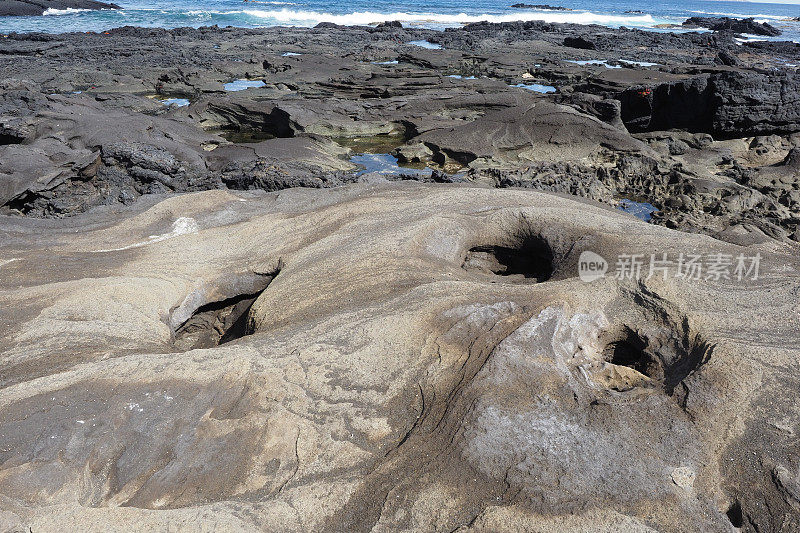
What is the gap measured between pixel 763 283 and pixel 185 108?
14.7 meters

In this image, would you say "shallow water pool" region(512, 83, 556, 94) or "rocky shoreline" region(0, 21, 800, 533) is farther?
"shallow water pool" region(512, 83, 556, 94)

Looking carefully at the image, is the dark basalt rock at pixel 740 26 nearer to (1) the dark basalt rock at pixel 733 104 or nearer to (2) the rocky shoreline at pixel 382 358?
(1) the dark basalt rock at pixel 733 104

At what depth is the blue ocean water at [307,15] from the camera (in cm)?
3847

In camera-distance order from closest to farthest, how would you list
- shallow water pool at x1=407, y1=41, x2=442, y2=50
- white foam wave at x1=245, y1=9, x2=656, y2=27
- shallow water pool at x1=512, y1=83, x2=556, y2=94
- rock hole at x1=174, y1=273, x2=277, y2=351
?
rock hole at x1=174, y1=273, x2=277, y2=351 < shallow water pool at x1=512, y1=83, x2=556, y2=94 < shallow water pool at x1=407, y1=41, x2=442, y2=50 < white foam wave at x1=245, y1=9, x2=656, y2=27

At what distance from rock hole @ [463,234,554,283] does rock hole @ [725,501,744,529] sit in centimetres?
306

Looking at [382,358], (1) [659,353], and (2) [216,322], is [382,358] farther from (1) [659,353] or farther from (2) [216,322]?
(2) [216,322]

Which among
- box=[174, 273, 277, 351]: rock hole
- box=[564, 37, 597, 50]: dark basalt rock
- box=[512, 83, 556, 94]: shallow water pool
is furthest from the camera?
box=[564, 37, 597, 50]: dark basalt rock

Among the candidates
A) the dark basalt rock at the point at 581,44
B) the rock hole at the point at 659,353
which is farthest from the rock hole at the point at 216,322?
the dark basalt rock at the point at 581,44

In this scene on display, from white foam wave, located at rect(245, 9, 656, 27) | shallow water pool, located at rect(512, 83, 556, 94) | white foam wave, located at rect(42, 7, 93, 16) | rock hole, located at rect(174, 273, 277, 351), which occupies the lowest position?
rock hole, located at rect(174, 273, 277, 351)

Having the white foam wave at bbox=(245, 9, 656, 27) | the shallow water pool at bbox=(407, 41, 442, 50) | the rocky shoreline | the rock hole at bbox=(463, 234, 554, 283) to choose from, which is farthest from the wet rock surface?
the white foam wave at bbox=(245, 9, 656, 27)

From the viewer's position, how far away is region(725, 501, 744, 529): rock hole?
2.89 metres

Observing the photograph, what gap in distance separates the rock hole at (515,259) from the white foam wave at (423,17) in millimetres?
42622

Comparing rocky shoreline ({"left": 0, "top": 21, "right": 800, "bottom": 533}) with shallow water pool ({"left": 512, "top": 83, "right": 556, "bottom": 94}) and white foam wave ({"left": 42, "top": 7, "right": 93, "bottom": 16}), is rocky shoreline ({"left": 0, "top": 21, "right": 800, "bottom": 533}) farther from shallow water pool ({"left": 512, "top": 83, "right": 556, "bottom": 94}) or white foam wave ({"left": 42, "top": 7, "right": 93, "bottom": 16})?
white foam wave ({"left": 42, "top": 7, "right": 93, "bottom": 16})

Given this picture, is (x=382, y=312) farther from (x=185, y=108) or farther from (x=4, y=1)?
(x=4, y=1)
